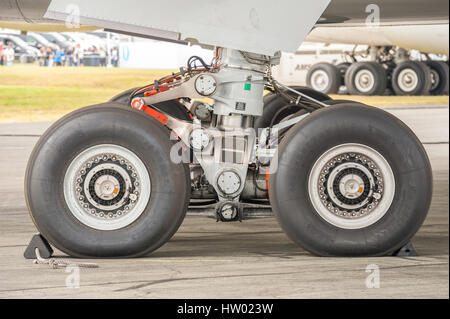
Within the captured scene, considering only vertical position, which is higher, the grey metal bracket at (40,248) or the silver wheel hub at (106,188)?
the silver wheel hub at (106,188)

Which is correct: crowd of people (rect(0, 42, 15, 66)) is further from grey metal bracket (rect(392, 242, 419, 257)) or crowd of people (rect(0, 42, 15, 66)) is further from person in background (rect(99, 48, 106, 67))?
grey metal bracket (rect(392, 242, 419, 257))

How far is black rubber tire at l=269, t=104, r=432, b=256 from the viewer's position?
14.5 feet

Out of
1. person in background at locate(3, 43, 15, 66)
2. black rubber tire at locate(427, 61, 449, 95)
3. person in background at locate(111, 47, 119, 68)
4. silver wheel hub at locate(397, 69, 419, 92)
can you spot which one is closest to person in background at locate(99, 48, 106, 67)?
person in background at locate(111, 47, 119, 68)

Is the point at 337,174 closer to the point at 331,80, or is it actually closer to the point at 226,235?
the point at 226,235

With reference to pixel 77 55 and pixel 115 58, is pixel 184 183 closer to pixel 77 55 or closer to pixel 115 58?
pixel 115 58

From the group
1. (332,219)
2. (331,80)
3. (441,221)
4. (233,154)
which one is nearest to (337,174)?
(332,219)

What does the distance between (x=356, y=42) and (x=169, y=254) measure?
60.2 ft

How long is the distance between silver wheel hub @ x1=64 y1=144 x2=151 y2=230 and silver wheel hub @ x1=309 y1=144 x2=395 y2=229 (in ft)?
3.05

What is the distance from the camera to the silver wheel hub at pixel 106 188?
4473 millimetres

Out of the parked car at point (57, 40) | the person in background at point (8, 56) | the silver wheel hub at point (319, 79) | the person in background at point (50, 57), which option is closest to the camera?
the silver wheel hub at point (319, 79)

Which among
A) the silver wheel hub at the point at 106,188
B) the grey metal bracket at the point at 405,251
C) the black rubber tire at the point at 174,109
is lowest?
the grey metal bracket at the point at 405,251

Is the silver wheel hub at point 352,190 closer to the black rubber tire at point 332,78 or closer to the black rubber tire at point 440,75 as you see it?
the black rubber tire at point 332,78

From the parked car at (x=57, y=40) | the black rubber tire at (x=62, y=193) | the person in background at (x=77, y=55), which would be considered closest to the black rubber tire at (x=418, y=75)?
the person in background at (x=77, y=55)

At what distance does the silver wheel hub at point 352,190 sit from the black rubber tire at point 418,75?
1847 cm
